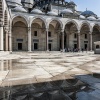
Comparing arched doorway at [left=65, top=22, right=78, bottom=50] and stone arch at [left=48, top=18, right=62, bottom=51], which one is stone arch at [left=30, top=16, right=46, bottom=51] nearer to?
stone arch at [left=48, top=18, right=62, bottom=51]

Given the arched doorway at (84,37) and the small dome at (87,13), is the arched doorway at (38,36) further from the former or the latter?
the small dome at (87,13)

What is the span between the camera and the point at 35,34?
102ft

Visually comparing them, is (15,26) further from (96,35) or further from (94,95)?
(94,95)

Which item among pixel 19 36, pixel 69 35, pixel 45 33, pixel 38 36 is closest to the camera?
pixel 45 33

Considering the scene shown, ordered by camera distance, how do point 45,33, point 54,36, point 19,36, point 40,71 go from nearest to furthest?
point 40,71, point 45,33, point 19,36, point 54,36

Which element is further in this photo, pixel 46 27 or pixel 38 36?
pixel 38 36

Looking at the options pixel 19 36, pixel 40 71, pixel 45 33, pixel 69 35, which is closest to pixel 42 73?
pixel 40 71

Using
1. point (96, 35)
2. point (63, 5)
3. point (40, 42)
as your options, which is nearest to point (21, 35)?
point (40, 42)

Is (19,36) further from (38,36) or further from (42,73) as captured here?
(42,73)

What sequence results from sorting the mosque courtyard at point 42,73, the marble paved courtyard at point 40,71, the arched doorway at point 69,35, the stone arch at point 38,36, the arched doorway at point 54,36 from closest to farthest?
the mosque courtyard at point 42,73
the marble paved courtyard at point 40,71
the stone arch at point 38,36
the arched doorway at point 54,36
the arched doorway at point 69,35

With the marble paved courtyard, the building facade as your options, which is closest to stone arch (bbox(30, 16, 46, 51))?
the building facade

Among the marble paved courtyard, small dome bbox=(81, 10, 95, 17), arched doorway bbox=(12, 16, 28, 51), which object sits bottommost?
the marble paved courtyard

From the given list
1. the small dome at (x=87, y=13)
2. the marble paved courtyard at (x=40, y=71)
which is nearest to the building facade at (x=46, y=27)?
the small dome at (x=87, y=13)

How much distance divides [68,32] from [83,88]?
32.6 metres
